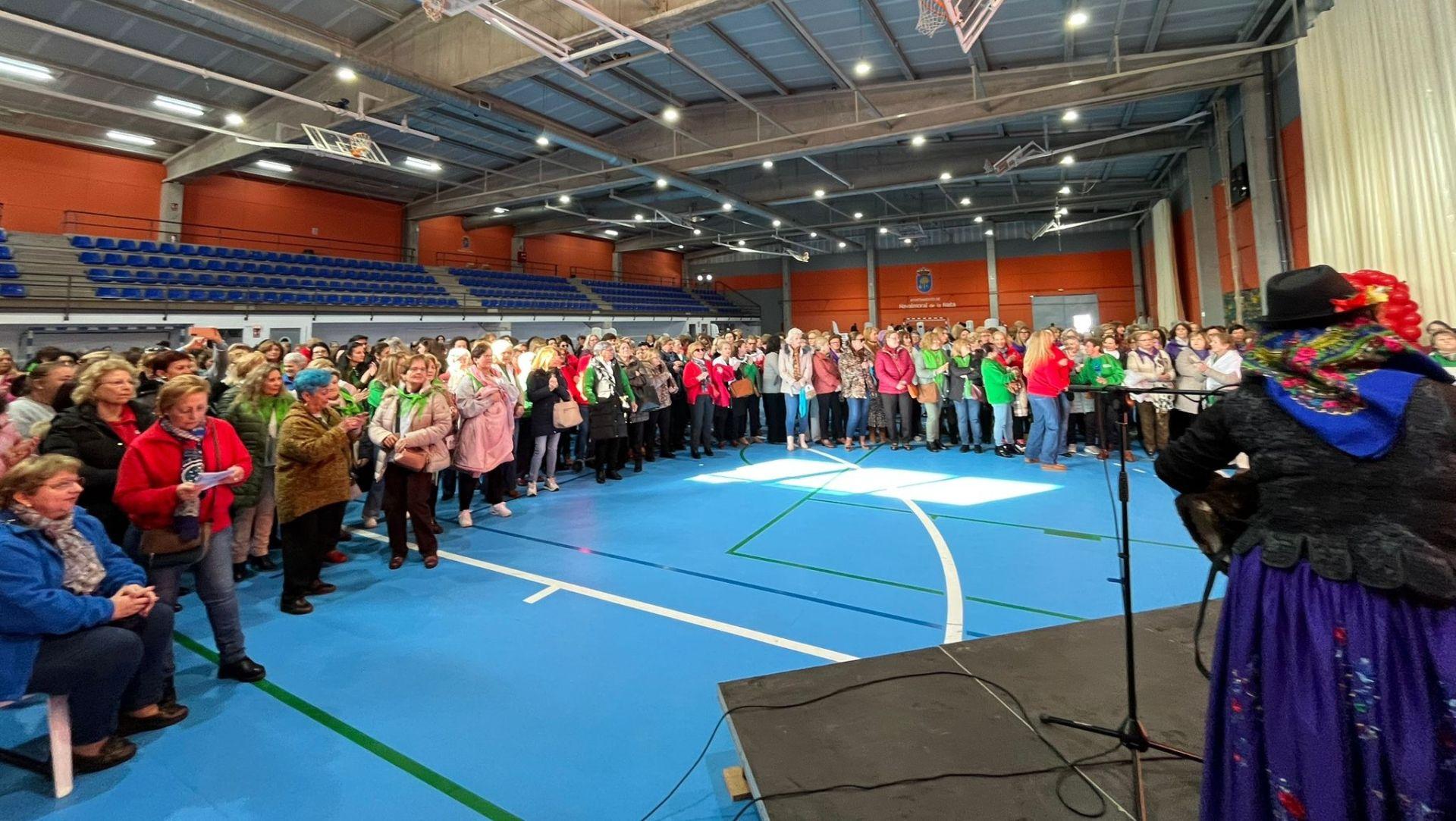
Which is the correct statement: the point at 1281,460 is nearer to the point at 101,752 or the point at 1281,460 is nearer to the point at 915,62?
the point at 101,752

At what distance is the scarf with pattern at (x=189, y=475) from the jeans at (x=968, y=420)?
8356 mm

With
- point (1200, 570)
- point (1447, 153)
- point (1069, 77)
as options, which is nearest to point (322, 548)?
point (1200, 570)

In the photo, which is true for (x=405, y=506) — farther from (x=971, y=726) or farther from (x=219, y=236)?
(x=219, y=236)

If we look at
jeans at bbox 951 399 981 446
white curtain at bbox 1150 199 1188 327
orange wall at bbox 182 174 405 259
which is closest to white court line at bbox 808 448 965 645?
jeans at bbox 951 399 981 446

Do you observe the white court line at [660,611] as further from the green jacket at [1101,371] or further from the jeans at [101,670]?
the green jacket at [1101,371]

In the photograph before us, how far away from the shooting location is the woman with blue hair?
3.60m

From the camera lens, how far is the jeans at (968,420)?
8367mm

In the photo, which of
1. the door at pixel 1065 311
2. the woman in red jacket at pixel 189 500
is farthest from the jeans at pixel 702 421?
the door at pixel 1065 311

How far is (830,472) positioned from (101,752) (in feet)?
21.3

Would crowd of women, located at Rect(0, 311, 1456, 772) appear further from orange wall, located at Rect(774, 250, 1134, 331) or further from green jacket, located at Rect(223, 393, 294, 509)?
orange wall, located at Rect(774, 250, 1134, 331)

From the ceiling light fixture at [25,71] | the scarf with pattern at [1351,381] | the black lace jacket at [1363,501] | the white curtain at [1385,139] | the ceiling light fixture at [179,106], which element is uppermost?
the ceiling light fixture at [179,106]

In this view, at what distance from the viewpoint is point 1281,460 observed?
4.31ft

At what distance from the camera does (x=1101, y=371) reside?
756 cm

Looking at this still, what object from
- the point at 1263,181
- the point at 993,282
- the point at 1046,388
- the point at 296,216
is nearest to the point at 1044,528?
the point at 1046,388
